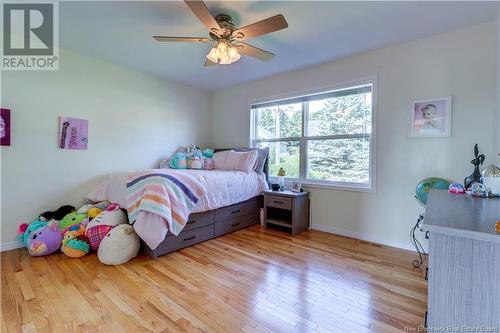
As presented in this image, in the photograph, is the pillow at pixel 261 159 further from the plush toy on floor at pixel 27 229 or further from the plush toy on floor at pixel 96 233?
the plush toy on floor at pixel 27 229

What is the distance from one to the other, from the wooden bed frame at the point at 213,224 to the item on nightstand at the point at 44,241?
0.94m

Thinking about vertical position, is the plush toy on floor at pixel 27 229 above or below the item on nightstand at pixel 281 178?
below

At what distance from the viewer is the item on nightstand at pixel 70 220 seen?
2602 millimetres

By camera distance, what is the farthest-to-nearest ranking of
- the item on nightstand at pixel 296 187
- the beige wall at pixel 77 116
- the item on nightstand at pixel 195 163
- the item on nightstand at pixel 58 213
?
the item on nightstand at pixel 195 163 < the item on nightstand at pixel 296 187 < the item on nightstand at pixel 58 213 < the beige wall at pixel 77 116

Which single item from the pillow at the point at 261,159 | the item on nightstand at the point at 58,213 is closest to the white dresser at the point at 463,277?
the pillow at the point at 261,159

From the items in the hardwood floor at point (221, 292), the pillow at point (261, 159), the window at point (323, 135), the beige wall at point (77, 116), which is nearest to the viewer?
the hardwood floor at point (221, 292)

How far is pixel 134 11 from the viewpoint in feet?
6.72

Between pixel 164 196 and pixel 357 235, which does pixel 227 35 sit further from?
pixel 357 235

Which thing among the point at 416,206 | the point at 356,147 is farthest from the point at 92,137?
the point at 416,206

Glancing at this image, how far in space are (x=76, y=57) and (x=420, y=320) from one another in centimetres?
438

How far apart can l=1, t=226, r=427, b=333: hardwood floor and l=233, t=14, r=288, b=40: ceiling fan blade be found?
2.10 m

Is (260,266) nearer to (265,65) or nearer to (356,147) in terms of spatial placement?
(356,147)

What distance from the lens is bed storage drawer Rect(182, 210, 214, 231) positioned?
2.69 meters

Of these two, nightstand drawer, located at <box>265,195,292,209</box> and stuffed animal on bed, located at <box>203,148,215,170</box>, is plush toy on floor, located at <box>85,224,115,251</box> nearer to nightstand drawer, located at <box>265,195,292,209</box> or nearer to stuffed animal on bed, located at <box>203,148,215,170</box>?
stuffed animal on bed, located at <box>203,148,215,170</box>
